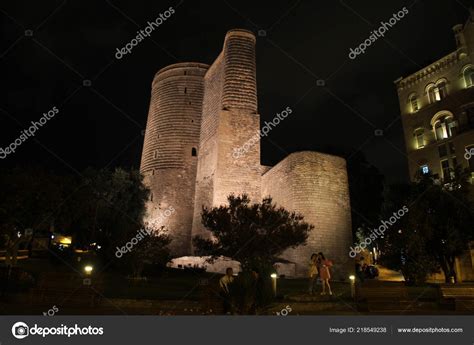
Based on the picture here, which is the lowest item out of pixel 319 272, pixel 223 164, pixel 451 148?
pixel 319 272

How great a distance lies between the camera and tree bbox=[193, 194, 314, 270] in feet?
50.4

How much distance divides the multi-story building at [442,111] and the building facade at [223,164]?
5733mm

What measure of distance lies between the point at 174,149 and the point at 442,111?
18.3 m

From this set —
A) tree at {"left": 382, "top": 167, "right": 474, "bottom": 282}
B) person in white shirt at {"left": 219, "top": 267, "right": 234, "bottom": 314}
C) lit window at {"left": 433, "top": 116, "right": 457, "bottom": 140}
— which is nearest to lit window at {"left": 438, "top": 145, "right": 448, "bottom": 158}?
lit window at {"left": 433, "top": 116, "right": 457, "bottom": 140}

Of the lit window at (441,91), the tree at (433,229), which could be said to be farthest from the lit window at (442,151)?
the tree at (433,229)

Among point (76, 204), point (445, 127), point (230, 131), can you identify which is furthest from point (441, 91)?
point (76, 204)

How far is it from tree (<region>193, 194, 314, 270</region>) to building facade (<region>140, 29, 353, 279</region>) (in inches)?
207

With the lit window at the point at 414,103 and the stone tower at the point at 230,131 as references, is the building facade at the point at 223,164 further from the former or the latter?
the lit window at the point at 414,103

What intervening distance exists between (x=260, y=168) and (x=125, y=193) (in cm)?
986

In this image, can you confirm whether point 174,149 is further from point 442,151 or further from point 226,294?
point 226,294

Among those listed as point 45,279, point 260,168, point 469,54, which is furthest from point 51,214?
point 469,54

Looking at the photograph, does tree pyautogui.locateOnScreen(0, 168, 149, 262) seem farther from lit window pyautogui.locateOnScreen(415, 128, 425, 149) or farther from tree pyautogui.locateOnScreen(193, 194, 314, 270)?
lit window pyautogui.locateOnScreen(415, 128, 425, 149)

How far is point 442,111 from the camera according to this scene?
24.2 metres
